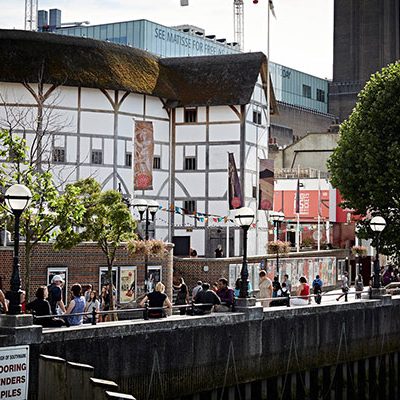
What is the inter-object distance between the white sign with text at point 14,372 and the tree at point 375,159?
29021mm

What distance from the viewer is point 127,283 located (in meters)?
36.9

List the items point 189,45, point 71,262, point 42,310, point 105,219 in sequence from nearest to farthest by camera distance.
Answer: point 42,310 → point 105,219 → point 71,262 → point 189,45

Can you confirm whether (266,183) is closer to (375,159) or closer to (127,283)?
(375,159)

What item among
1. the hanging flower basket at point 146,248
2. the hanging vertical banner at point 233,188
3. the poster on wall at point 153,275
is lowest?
the poster on wall at point 153,275

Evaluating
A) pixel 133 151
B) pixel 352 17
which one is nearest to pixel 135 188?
pixel 133 151

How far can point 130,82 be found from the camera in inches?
2098

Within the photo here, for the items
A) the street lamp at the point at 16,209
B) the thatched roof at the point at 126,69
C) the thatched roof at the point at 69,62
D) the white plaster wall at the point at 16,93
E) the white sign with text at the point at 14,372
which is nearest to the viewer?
the white sign with text at the point at 14,372

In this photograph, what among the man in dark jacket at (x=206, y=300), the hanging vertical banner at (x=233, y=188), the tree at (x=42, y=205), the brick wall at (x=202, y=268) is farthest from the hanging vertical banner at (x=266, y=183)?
the man in dark jacket at (x=206, y=300)

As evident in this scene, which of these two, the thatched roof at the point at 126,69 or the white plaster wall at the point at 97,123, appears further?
the white plaster wall at the point at 97,123

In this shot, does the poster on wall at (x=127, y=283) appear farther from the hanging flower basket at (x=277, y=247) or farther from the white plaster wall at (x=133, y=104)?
the white plaster wall at (x=133, y=104)

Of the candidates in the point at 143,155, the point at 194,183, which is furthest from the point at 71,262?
the point at 194,183

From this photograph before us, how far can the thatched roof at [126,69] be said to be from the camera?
5034cm

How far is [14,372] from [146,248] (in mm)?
15872

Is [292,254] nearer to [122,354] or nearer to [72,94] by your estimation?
[72,94]
